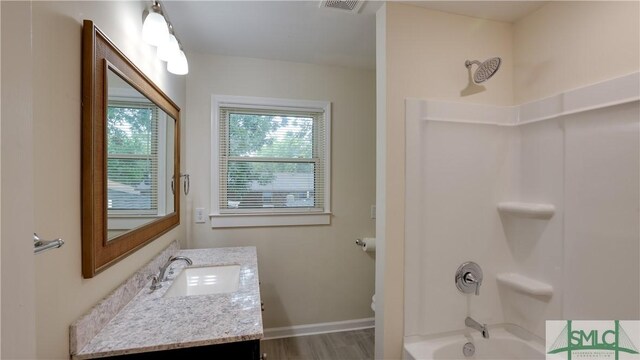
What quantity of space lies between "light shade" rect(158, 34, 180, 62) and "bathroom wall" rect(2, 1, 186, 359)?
15.2 inches

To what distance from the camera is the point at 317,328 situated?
2457mm

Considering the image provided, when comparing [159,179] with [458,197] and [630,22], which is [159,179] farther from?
[630,22]

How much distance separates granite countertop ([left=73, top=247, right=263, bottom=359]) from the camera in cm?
90

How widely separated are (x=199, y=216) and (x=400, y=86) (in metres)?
1.82

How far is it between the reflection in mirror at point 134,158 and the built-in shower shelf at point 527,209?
78.6 inches

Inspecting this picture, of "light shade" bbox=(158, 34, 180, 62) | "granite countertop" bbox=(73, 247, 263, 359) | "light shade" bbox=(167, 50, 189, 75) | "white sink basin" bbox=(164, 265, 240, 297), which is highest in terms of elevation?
"light shade" bbox=(158, 34, 180, 62)

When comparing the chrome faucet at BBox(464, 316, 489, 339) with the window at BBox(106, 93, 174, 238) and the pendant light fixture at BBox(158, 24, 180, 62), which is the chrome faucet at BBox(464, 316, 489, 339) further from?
the pendant light fixture at BBox(158, 24, 180, 62)

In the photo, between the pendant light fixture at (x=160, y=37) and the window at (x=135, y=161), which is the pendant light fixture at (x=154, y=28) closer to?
the pendant light fixture at (x=160, y=37)

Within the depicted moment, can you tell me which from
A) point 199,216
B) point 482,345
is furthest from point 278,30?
point 482,345

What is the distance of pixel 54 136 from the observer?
2.58ft

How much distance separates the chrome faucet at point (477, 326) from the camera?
1.49 m

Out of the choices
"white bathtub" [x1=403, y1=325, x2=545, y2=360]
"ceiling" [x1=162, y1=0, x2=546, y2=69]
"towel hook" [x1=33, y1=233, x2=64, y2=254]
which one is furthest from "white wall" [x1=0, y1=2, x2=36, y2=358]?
"white bathtub" [x1=403, y1=325, x2=545, y2=360]

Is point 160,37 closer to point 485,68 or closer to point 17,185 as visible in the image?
point 17,185

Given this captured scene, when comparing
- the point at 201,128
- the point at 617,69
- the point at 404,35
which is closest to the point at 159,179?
the point at 201,128
